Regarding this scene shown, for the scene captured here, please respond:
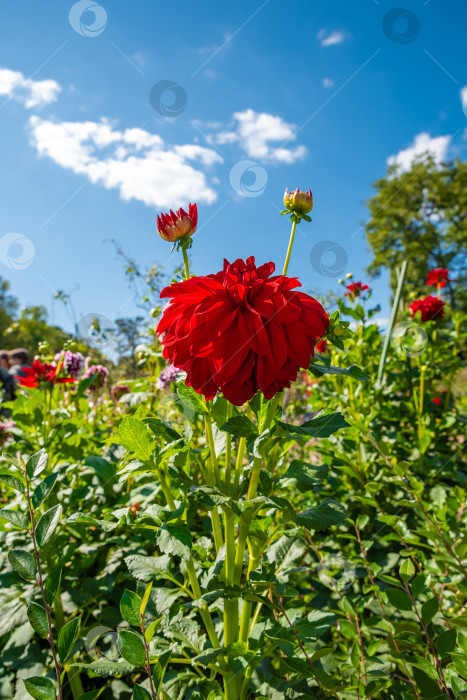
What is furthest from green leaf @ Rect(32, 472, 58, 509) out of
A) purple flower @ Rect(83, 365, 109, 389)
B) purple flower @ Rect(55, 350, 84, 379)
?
purple flower @ Rect(83, 365, 109, 389)

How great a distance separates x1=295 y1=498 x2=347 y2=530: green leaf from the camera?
59cm

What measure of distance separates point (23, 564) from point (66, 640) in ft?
0.34

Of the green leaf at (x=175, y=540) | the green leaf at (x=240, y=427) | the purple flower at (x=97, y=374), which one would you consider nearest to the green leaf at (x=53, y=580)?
the green leaf at (x=175, y=540)

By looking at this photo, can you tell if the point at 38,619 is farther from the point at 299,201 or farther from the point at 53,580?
the point at 299,201

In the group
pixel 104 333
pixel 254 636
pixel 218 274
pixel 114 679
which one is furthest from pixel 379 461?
pixel 104 333

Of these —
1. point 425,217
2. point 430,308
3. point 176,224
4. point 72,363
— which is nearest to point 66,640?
point 176,224

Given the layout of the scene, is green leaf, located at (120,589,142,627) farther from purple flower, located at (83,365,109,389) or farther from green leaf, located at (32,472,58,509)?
purple flower, located at (83,365,109,389)

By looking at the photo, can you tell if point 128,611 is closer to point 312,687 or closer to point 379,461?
point 312,687

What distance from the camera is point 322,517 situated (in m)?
0.61

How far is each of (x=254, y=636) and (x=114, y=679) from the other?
459 mm

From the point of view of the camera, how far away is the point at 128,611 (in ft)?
1.59

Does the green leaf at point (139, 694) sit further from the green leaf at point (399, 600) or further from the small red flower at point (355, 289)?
the small red flower at point (355, 289)

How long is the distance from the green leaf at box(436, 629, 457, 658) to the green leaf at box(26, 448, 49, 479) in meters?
0.61

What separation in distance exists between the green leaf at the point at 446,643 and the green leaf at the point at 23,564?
56 cm
